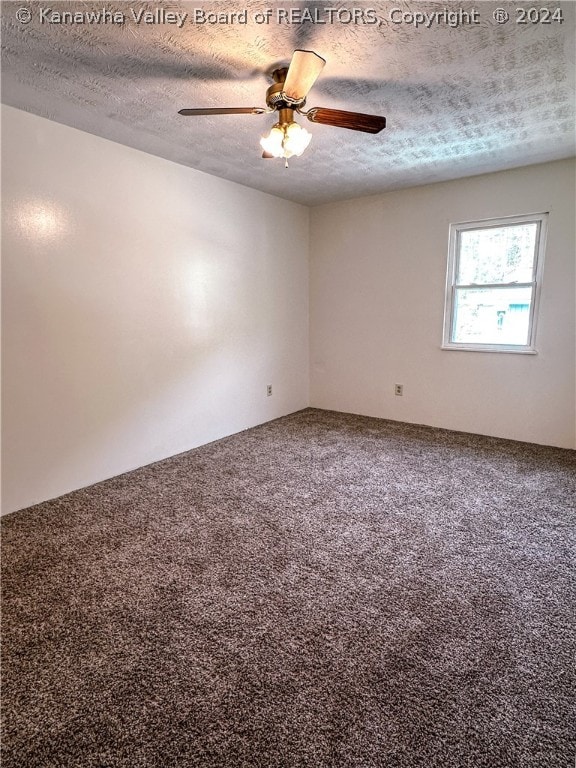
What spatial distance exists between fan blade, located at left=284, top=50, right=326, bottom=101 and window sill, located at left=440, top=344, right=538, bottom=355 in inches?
115

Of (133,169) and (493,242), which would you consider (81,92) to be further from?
(493,242)

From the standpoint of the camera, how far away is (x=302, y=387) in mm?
5145

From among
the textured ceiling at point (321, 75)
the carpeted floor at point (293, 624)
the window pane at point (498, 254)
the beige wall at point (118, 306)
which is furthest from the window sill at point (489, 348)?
the beige wall at point (118, 306)

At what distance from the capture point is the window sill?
3717 mm

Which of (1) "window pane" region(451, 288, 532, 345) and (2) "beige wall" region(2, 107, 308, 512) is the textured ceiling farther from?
Answer: (1) "window pane" region(451, 288, 532, 345)

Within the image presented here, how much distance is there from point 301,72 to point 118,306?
2071mm

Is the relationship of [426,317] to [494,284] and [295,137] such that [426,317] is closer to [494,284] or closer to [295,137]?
[494,284]

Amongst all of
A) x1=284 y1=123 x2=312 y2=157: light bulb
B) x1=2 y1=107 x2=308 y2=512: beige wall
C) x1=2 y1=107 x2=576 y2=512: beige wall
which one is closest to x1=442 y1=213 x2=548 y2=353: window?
x1=2 y1=107 x2=576 y2=512: beige wall

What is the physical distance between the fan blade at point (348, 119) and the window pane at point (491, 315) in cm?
250

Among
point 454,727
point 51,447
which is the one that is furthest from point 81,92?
point 454,727

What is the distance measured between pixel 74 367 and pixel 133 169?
1.58 m

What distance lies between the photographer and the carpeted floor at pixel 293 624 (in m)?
1.23

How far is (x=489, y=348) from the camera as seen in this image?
392cm

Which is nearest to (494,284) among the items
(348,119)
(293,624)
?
(348,119)
